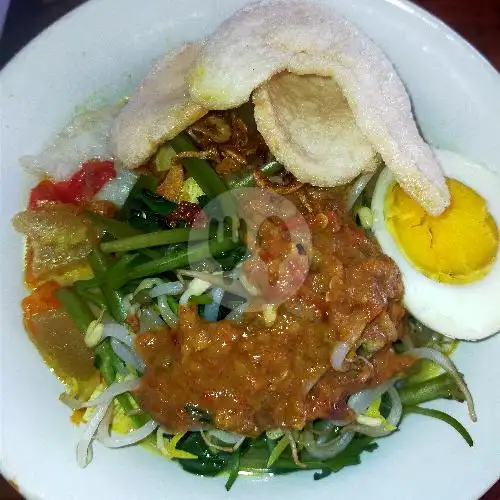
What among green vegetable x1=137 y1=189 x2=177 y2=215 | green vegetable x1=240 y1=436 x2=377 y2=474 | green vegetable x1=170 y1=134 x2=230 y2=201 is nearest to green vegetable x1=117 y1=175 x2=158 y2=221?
green vegetable x1=137 y1=189 x2=177 y2=215

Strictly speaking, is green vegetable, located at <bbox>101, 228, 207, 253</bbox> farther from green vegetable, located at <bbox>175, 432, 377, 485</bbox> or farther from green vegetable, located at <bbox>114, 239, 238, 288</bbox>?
green vegetable, located at <bbox>175, 432, 377, 485</bbox>

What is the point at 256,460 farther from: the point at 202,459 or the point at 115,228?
the point at 115,228

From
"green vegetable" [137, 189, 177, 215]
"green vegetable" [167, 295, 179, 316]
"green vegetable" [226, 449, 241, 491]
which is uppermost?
"green vegetable" [137, 189, 177, 215]

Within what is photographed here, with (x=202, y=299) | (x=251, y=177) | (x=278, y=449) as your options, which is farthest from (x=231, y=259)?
(x=278, y=449)

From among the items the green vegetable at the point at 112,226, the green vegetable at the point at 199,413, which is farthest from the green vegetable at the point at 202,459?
the green vegetable at the point at 112,226

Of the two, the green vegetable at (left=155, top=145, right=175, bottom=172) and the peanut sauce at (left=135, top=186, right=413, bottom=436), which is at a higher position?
the green vegetable at (left=155, top=145, right=175, bottom=172)

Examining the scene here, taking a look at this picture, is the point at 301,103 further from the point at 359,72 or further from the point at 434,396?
the point at 434,396
